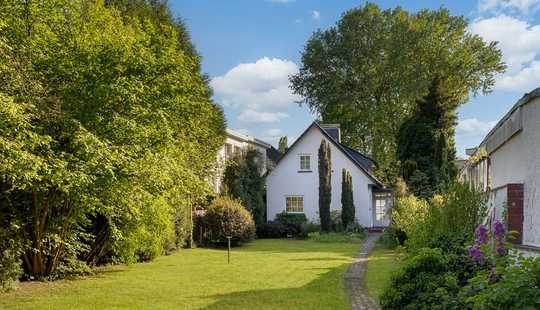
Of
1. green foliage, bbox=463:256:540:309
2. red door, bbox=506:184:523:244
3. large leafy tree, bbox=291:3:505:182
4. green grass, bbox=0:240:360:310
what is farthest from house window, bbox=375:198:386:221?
green foliage, bbox=463:256:540:309

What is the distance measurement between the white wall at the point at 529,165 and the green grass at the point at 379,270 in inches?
141

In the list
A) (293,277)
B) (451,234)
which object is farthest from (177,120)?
(451,234)

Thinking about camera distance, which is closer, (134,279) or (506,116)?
(506,116)

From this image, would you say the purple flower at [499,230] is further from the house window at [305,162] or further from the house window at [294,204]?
the house window at [294,204]

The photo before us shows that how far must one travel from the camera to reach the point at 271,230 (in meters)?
28.9

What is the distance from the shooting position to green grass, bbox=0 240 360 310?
9812 millimetres

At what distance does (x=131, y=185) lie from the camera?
464 inches

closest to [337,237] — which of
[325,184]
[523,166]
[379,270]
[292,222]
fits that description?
[292,222]

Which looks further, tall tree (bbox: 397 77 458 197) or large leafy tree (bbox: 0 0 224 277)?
tall tree (bbox: 397 77 458 197)

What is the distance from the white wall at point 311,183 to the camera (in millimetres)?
31594

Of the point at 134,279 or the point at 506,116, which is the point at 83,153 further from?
the point at 506,116

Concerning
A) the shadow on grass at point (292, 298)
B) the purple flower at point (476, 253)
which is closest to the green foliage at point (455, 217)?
the shadow on grass at point (292, 298)

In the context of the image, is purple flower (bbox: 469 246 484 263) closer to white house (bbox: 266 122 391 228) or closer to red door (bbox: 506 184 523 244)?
red door (bbox: 506 184 523 244)

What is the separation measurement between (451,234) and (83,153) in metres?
7.42
